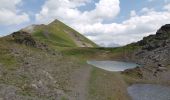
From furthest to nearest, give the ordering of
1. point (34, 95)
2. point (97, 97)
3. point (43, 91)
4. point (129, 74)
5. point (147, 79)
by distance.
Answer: point (129, 74) → point (147, 79) → point (97, 97) → point (43, 91) → point (34, 95)

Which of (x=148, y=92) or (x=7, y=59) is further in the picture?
(x=7, y=59)

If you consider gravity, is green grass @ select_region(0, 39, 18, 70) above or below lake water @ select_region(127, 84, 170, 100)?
above

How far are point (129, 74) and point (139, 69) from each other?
4068 mm

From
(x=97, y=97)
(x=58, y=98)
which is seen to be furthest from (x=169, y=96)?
(x=58, y=98)

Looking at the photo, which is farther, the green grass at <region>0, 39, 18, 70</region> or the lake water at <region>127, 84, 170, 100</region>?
the green grass at <region>0, 39, 18, 70</region>

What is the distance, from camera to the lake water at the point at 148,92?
6779 centimetres

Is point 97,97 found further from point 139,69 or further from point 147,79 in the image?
point 139,69

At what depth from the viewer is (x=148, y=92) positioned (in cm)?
7562

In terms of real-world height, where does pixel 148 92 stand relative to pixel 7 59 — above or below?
below

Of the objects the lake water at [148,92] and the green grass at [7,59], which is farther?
the green grass at [7,59]

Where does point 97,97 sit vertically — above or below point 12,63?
below

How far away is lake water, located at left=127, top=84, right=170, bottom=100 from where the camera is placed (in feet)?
222

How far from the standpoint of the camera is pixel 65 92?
61094 millimetres

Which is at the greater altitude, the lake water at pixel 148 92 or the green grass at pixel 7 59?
the green grass at pixel 7 59
